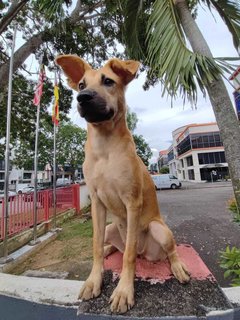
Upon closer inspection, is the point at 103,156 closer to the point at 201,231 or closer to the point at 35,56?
the point at 201,231

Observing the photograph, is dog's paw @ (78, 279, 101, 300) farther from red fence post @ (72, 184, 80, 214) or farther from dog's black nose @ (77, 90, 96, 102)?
red fence post @ (72, 184, 80, 214)

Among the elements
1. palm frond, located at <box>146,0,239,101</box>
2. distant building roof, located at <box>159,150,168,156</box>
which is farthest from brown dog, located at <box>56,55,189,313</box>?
distant building roof, located at <box>159,150,168,156</box>

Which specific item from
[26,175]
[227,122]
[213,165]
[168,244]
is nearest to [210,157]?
[213,165]

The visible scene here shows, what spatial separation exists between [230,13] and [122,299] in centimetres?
383

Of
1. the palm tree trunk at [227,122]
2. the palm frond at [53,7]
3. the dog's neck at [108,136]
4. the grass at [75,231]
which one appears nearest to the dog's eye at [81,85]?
the dog's neck at [108,136]

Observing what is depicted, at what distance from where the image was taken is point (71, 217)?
10930 mm

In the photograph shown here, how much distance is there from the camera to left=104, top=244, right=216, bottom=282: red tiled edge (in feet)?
5.92

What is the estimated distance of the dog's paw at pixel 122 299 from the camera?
4.92 feet

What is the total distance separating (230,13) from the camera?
367cm

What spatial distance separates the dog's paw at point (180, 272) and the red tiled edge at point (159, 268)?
0.05 metres

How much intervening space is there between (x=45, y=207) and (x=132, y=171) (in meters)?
6.98

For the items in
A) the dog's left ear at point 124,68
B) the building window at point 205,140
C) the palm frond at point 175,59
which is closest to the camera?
the dog's left ear at point 124,68

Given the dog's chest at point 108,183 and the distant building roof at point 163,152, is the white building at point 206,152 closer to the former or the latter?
the distant building roof at point 163,152

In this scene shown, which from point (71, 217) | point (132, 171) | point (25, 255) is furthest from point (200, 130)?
point (132, 171)
